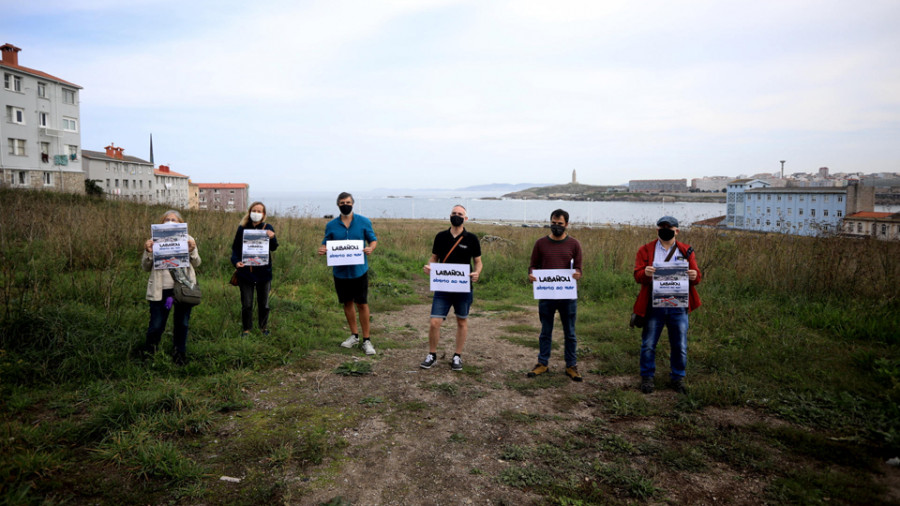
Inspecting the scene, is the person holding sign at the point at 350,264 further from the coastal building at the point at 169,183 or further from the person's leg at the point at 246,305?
the coastal building at the point at 169,183

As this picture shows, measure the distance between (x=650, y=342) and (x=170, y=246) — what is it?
595cm

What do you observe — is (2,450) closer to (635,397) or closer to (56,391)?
(56,391)

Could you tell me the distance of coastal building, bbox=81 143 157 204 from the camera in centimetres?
6594

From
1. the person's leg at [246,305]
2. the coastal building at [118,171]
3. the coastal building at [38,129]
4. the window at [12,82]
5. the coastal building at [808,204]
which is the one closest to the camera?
the person's leg at [246,305]

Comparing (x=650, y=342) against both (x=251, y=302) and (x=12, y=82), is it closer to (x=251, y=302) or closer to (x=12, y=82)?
(x=251, y=302)

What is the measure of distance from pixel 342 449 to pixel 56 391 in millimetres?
3223

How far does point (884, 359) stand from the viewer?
584 cm

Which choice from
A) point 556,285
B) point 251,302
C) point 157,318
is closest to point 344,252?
point 251,302

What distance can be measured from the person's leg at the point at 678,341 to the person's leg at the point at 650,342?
0.14 m

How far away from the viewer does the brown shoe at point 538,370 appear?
6.30 m

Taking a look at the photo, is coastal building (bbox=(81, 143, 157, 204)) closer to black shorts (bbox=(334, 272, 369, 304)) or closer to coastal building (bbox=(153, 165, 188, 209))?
coastal building (bbox=(153, 165, 188, 209))

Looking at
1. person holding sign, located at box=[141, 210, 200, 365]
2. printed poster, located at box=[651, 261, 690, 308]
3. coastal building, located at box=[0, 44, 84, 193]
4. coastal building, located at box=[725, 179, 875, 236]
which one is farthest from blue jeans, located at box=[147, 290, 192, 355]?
coastal building, located at box=[0, 44, 84, 193]

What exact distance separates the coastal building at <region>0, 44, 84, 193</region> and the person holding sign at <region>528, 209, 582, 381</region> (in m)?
53.5

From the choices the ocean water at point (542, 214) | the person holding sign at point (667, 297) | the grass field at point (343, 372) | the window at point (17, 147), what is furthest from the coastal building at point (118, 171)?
the person holding sign at point (667, 297)
